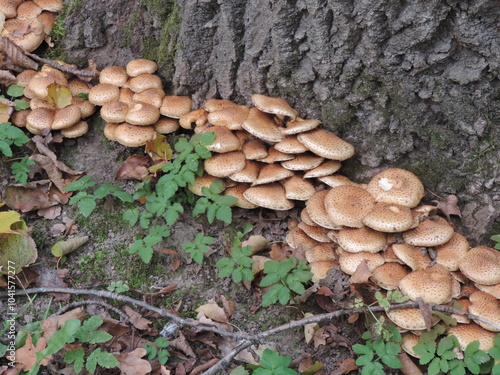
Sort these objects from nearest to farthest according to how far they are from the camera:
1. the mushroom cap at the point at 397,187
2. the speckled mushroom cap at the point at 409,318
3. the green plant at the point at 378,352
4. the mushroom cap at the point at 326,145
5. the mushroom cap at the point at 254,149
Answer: the green plant at the point at 378,352
the speckled mushroom cap at the point at 409,318
the mushroom cap at the point at 397,187
the mushroom cap at the point at 326,145
the mushroom cap at the point at 254,149

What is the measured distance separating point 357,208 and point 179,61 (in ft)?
7.69

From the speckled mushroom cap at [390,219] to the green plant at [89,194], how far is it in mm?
2121

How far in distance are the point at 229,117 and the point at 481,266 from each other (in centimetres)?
245

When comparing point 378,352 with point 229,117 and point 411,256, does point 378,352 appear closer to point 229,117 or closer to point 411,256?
point 411,256

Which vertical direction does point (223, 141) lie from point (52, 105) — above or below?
above

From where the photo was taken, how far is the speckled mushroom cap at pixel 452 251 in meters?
3.63

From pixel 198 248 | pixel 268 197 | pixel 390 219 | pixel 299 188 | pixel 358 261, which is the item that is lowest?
pixel 198 248

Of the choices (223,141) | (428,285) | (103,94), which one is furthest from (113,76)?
(428,285)

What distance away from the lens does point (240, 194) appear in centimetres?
435

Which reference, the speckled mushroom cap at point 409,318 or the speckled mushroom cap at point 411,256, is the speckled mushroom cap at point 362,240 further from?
the speckled mushroom cap at point 409,318

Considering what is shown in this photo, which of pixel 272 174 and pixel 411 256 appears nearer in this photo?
pixel 411 256

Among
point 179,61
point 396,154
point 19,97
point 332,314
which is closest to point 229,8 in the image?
point 179,61

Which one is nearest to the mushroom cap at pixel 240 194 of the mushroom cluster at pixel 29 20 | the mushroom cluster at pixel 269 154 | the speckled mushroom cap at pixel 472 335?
the mushroom cluster at pixel 269 154

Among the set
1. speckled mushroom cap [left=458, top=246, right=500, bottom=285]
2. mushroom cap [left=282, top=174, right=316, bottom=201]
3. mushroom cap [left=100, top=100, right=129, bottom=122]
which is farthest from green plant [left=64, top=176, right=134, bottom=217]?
speckled mushroom cap [left=458, top=246, right=500, bottom=285]
